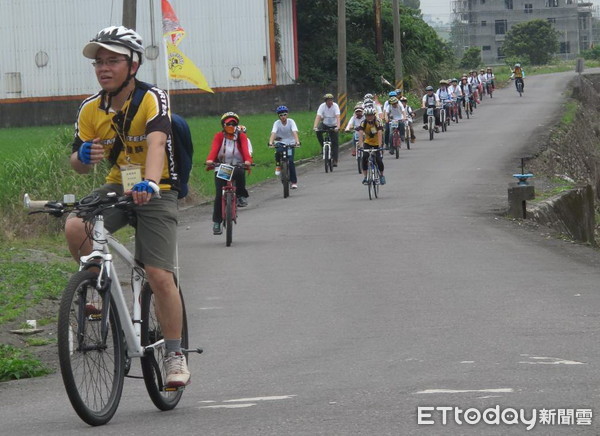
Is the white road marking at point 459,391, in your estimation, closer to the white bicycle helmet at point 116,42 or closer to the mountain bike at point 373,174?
the white bicycle helmet at point 116,42

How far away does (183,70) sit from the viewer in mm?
22391

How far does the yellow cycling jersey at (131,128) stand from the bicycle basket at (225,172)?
1197 centimetres

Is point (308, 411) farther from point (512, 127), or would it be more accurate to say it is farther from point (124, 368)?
point (512, 127)

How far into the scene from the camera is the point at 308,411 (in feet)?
23.6

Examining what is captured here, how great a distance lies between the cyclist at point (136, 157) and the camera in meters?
7.25

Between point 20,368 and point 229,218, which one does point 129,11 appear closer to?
point 229,218

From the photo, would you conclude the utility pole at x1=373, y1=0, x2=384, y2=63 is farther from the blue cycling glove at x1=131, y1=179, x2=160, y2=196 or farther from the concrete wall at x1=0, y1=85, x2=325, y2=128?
the blue cycling glove at x1=131, y1=179, x2=160, y2=196

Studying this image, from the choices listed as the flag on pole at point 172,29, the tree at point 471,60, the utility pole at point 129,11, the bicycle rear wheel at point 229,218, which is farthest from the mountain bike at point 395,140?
the tree at point 471,60

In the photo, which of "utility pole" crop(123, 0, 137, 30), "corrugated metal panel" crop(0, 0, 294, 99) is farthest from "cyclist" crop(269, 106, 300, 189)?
"corrugated metal panel" crop(0, 0, 294, 99)

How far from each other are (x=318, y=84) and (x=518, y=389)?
5429 centimetres

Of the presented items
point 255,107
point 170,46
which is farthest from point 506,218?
point 255,107

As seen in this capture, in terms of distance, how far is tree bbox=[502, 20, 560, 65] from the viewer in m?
135

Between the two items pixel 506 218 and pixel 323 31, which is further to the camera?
pixel 323 31

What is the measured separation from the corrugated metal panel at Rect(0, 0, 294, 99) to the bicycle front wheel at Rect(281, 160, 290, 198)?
32.5 m
